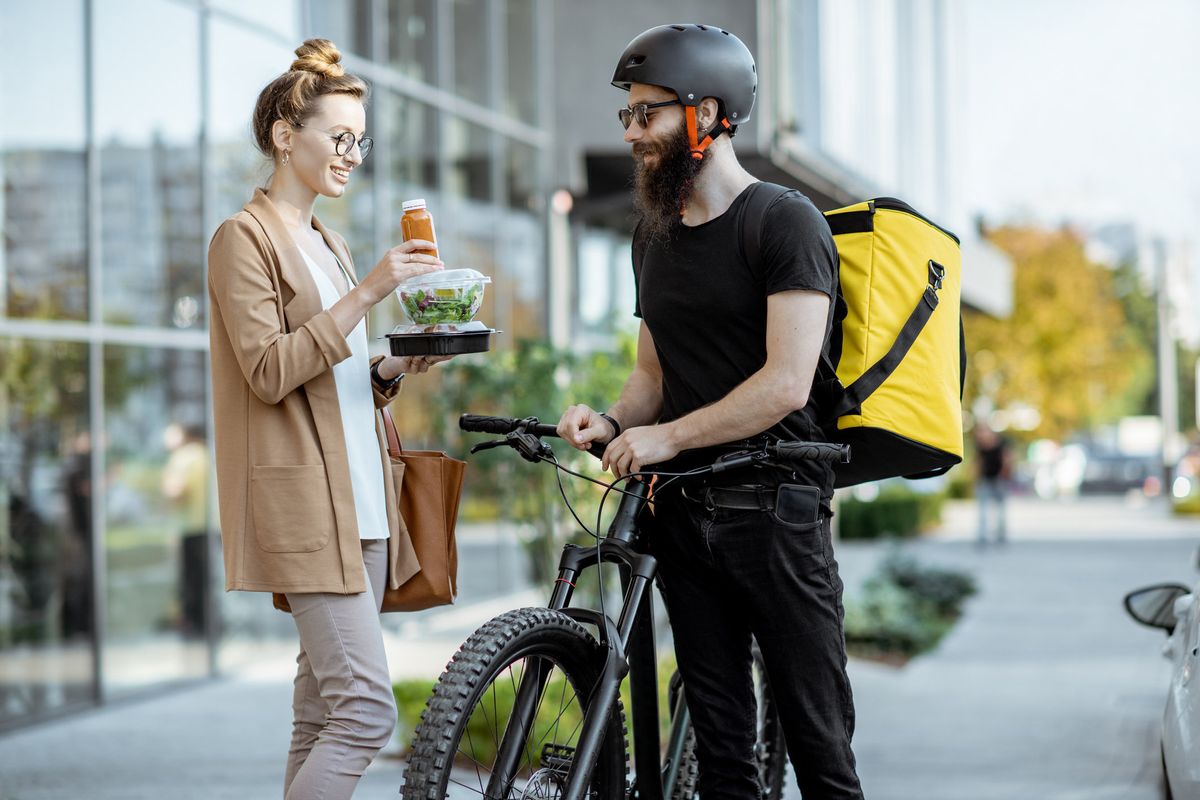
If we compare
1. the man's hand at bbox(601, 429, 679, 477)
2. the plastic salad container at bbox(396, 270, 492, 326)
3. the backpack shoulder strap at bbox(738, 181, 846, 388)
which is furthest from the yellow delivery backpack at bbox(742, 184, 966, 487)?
the plastic salad container at bbox(396, 270, 492, 326)

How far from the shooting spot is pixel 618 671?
3000 mm

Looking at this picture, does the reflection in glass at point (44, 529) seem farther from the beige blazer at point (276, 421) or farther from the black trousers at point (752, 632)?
the black trousers at point (752, 632)

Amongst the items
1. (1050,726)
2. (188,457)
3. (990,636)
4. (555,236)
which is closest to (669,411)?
(1050,726)

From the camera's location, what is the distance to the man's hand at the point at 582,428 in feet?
10.4

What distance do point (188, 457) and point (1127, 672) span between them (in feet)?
20.5

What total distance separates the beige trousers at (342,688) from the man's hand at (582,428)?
554mm

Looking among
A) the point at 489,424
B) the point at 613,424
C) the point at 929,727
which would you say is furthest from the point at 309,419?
the point at 929,727

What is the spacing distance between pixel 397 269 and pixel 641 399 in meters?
0.79

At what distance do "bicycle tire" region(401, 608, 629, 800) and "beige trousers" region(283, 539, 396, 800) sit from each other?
0.74 feet

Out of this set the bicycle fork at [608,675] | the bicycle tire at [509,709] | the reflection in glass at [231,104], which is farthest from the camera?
the reflection in glass at [231,104]

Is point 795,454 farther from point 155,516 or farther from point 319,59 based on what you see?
point 155,516

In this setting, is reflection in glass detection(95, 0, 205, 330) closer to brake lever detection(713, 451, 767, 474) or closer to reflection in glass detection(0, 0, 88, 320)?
reflection in glass detection(0, 0, 88, 320)

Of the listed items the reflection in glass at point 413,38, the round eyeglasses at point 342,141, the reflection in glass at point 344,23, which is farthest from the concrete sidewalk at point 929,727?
the reflection in glass at point 413,38

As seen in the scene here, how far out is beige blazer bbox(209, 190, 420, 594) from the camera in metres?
2.92
